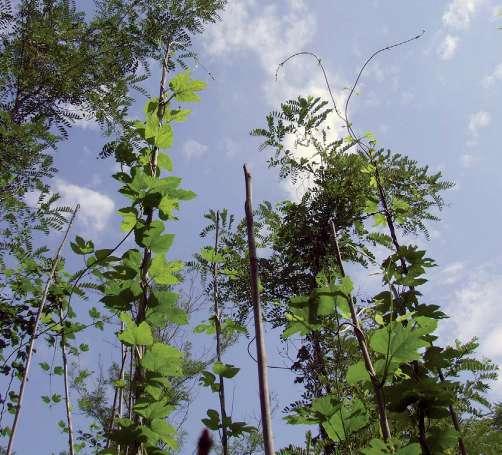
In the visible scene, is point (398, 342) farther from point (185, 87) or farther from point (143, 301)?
point (185, 87)

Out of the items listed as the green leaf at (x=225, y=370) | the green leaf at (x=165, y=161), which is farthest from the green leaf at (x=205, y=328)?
the green leaf at (x=165, y=161)

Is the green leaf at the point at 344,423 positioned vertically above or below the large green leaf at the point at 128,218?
below

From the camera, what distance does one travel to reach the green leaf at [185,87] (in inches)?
48.8

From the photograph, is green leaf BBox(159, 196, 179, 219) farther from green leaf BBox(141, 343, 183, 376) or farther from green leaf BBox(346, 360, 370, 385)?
green leaf BBox(346, 360, 370, 385)

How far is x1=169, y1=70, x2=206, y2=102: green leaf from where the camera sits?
1240 mm

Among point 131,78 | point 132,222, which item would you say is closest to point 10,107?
point 131,78

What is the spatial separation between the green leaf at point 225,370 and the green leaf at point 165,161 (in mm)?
629

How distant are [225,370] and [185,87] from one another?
0.87 metres

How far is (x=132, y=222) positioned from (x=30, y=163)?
3.33 m

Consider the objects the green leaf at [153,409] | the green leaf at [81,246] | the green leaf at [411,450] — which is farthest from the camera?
the green leaf at [81,246]

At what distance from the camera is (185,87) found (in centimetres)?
125

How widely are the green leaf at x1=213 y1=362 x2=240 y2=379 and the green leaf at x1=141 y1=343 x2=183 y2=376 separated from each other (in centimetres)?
51

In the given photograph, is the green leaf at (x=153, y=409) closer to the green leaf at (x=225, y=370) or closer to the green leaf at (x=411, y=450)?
the green leaf at (x=411, y=450)

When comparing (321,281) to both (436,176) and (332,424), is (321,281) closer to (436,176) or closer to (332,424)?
(332,424)
